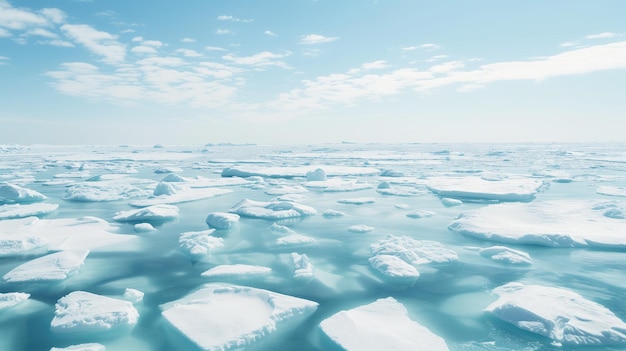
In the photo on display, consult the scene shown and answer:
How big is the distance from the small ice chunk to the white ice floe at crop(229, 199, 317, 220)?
514 centimetres

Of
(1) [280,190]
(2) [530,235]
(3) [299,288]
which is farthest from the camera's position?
(1) [280,190]

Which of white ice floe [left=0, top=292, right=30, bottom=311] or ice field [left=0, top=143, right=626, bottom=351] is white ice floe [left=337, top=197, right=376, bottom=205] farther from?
white ice floe [left=0, top=292, right=30, bottom=311]

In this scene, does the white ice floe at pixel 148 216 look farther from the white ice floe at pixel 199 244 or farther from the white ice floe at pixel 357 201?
the white ice floe at pixel 357 201

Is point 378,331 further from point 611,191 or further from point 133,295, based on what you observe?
point 611,191

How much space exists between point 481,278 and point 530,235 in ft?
7.92

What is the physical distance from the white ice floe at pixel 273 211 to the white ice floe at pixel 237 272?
400cm

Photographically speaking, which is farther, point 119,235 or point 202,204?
point 202,204

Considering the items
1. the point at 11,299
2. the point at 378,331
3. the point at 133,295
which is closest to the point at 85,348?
the point at 133,295

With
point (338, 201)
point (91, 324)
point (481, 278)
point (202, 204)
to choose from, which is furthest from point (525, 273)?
point (202, 204)

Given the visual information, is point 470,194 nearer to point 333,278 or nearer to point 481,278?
point 481,278

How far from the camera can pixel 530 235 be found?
7.41m

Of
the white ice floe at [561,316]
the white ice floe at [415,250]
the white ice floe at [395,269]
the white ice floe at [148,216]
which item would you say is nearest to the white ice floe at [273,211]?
the white ice floe at [148,216]

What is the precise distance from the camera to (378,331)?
13.2ft

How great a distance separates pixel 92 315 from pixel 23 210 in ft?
26.9
